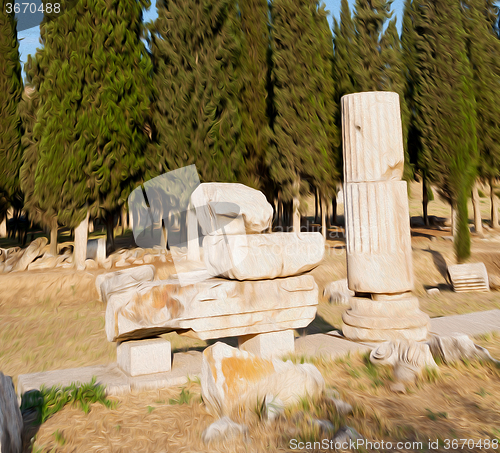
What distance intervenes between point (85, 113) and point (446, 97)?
38.8 feet

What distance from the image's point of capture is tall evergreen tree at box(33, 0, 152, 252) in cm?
1237

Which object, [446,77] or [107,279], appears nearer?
[107,279]

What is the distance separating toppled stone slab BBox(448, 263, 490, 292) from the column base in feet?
16.6

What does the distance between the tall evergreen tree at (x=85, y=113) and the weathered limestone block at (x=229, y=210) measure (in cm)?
847

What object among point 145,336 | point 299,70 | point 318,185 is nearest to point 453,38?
point 299,70

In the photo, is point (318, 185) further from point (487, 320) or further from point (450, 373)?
point (450, 373)

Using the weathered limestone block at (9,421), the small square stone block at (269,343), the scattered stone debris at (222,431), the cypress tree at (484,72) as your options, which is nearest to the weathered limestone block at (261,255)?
the small square stone block at (269,343)

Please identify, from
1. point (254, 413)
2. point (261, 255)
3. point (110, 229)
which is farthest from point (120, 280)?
point (254, 413)

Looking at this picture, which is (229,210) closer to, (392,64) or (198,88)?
(198,88)

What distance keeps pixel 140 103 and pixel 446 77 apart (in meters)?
10.4

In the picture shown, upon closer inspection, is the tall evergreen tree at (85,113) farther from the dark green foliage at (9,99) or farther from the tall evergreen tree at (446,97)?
the tall evergreen tree at (446,97)

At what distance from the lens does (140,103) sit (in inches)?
527

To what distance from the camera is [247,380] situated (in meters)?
3.68

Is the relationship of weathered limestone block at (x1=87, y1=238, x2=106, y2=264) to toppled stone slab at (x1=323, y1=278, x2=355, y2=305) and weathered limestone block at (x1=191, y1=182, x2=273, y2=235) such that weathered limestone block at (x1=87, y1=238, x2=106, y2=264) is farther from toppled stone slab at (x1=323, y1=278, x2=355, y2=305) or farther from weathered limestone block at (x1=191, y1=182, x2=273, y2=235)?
weathered limestone block at (x1=191, y1=182, x2=273, y2=235)
